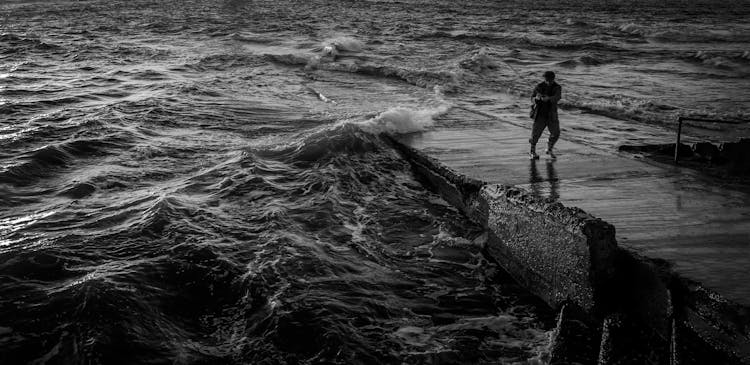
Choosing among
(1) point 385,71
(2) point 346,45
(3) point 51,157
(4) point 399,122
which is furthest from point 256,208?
(2) point 346,45

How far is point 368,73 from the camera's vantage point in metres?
25.0

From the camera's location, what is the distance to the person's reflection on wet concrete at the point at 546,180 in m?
9.29

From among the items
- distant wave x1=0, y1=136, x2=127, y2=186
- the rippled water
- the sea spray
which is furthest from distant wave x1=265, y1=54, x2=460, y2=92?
distant wave x1=0, y1=136, x2=127, y2=186

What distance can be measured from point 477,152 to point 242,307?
621 centimetres

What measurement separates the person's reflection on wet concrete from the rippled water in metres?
Result: 1.12

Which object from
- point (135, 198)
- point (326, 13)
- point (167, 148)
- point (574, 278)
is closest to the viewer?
point (574, 278)

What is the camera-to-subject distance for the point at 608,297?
6.52 m

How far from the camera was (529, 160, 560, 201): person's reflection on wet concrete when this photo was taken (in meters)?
9.29

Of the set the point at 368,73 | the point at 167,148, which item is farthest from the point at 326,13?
the point at 167,148

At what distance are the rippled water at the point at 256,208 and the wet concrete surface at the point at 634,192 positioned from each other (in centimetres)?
116

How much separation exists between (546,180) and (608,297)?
3.74m

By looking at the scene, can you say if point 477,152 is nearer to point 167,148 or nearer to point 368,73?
point 167,148

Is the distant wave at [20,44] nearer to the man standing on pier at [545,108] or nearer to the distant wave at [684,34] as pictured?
the man standing on pier at [545,108]

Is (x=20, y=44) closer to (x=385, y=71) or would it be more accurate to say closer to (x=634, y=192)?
(x=385, y=71)
